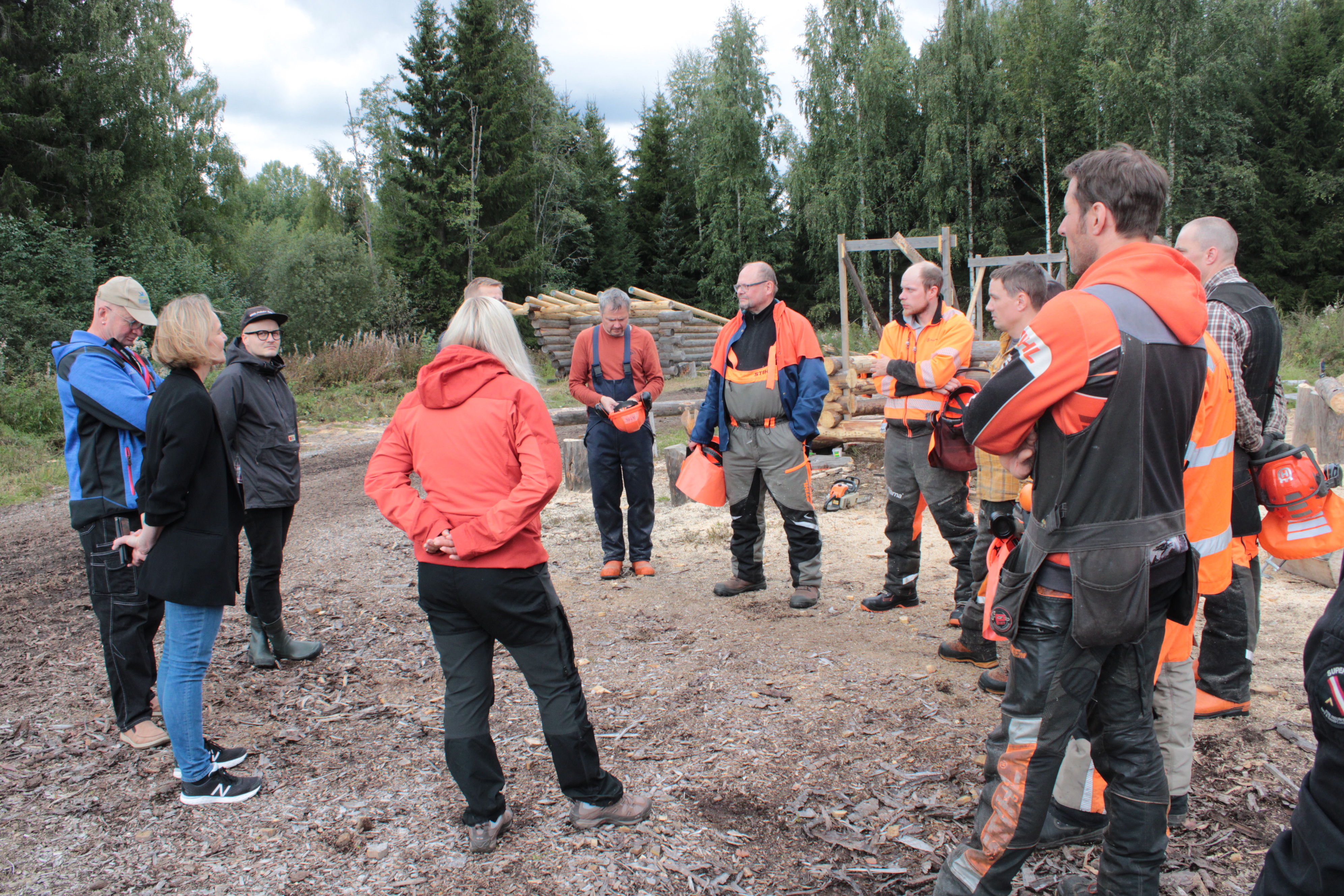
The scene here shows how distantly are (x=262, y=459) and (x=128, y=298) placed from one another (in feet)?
3.73

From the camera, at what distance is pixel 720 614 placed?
5.21 m

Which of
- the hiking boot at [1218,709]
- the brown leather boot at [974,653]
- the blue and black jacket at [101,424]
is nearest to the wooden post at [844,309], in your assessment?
the brown leather boot at [974,653]

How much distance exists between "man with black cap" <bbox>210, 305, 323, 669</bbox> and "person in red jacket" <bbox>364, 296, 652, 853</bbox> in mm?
1967

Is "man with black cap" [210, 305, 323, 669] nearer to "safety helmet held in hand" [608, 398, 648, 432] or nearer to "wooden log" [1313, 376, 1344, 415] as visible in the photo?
"safety helmet held in hand" [608, 398, 648, 432]

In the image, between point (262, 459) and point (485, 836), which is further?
point (262, 459)

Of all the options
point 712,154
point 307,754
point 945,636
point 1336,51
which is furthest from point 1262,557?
point 712,154

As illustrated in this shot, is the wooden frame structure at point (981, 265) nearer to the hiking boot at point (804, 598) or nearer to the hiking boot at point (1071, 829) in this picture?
the hiking boot at point (804, 598)

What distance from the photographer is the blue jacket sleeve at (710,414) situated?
17.8 ft

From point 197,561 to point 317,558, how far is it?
12.5 ft

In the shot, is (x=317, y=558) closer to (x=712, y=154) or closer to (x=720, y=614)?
(x=720, y=614)

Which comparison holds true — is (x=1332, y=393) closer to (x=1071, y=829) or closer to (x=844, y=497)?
(x=844, y=497)

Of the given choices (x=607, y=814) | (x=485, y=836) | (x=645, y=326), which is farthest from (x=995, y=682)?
(x=645, y=326)

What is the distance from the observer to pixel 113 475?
3469 mm

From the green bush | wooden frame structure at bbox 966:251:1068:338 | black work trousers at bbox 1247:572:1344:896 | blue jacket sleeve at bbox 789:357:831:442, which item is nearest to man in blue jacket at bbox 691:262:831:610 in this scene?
blue jacket sleeve at bbox 789:357:831:442
